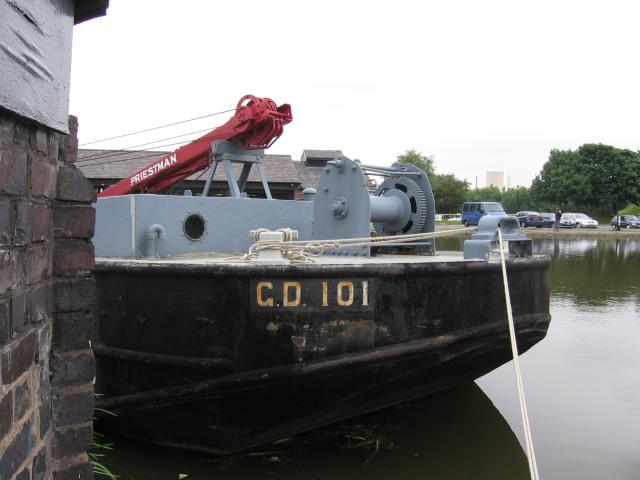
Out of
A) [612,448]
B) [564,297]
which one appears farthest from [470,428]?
[564,297]

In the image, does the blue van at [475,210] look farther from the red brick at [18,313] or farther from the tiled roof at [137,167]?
the red brick at [18,313]

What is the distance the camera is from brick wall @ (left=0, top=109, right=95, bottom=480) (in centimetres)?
173

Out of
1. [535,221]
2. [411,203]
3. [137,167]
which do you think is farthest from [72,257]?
[535,221]

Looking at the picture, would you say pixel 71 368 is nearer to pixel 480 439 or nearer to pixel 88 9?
pixel 88 9

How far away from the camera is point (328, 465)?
4469 mm

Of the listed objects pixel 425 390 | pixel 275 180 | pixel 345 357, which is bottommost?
pixel 425 390

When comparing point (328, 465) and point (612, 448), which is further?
point (612, 448)

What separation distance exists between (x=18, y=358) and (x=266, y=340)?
96.0 inches

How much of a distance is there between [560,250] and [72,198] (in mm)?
22958

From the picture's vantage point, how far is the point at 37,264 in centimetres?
199

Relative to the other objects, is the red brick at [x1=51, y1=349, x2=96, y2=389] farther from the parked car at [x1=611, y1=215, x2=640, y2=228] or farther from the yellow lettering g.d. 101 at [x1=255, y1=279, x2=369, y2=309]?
the parked car at [x1=611, y1=215, x2=640, y2=228]

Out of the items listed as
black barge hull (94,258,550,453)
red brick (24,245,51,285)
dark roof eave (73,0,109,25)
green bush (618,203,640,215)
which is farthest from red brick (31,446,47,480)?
green bush (618,203,640,215)

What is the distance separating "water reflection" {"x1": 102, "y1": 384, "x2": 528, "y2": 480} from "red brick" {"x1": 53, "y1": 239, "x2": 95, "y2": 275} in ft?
8.32

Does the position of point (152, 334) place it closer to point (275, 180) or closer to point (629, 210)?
point (275, 180)
